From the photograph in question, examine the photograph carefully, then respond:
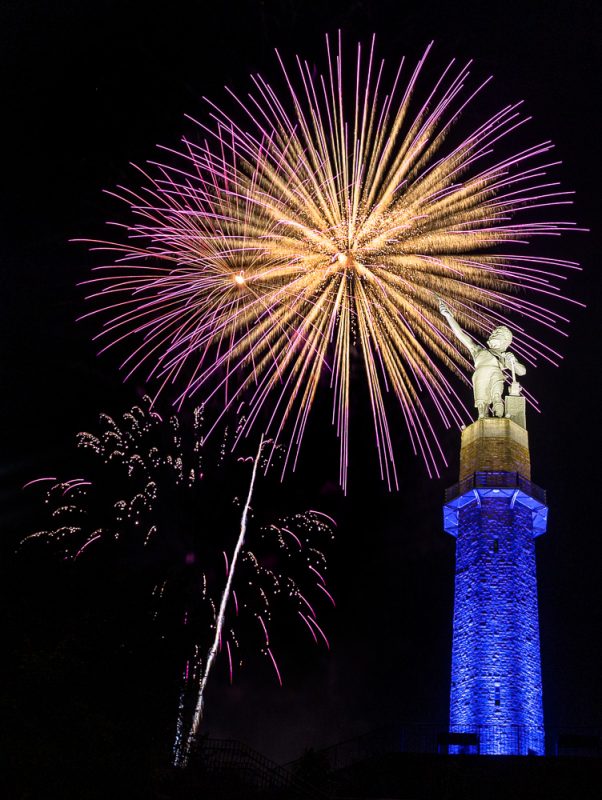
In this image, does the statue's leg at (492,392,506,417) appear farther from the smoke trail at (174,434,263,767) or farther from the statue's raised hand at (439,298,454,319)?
A: the smoke trail at (174,434,263,767)

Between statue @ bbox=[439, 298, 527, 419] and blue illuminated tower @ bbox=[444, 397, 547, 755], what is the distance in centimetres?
55

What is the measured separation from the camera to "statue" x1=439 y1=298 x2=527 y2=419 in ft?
99.5

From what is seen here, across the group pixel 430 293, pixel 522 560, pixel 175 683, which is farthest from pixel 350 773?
pixel 430 293

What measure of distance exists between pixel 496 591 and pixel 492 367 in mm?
8197

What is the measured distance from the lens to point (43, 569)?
22125 mm

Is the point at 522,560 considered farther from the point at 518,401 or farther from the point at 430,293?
the point at 430,293

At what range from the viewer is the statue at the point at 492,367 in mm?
30328

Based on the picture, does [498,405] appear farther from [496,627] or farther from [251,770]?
[251,770]

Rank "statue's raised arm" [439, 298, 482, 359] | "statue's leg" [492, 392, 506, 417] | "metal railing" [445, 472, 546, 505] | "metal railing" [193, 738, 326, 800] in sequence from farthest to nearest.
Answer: "statue's raised arm" [439, 298, 482, 359], "statue's leg" [492, 392, 506, 417], "metal railing" [445, 472, 546, 505], "metal railing" [193, 738, 326, 800]

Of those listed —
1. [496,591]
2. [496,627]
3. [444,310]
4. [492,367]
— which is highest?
[444,310]

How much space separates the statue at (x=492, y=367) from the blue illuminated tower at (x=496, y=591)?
0.55 meters

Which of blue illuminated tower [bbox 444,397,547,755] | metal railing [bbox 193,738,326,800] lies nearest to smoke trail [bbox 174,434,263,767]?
metal railing [bbox 193,738,326,800]

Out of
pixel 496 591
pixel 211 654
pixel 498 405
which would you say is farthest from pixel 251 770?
pixel 498 405

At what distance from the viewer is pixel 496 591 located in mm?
26406
